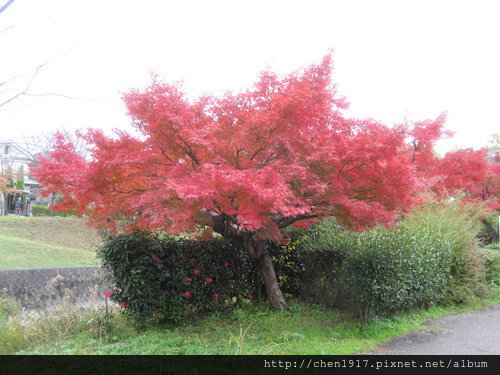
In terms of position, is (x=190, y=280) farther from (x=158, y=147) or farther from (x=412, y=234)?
(x=412, y=234)

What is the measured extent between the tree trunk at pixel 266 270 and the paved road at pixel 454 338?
2.64m

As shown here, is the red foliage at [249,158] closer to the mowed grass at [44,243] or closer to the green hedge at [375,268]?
the green hedge at [375,268]

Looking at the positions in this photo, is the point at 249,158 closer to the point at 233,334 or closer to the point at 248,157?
Result: the point at 248,157

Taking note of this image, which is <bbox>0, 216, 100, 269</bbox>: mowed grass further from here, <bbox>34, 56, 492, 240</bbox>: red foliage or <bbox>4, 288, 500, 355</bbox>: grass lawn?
<bbox>34, 56, 492, 240</bbox>: red foliage

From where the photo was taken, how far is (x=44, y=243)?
21203mm

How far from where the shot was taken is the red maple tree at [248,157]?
5.67m

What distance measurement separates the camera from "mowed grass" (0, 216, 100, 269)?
17000mm

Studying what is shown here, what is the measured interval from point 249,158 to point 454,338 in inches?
184

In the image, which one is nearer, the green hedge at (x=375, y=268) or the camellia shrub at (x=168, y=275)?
the camellia shrub at (x=168, y=275)

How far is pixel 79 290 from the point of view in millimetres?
12109

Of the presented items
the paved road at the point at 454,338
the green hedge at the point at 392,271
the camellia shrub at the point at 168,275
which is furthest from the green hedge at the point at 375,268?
the camellia shrub at the point at 168,275

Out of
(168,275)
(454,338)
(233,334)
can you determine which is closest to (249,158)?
(168,275)
